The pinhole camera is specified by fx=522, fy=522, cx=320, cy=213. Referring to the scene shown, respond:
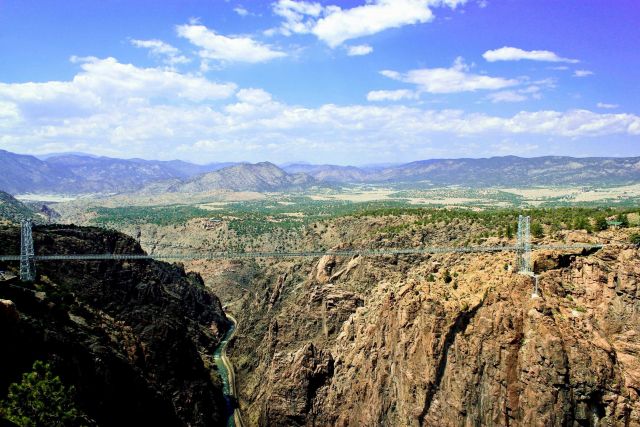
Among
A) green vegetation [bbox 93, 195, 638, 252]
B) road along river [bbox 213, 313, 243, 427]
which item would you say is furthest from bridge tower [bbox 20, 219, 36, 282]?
green vegetation [bbox 93, 195, 638, 252]

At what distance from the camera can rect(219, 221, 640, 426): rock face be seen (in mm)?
44812

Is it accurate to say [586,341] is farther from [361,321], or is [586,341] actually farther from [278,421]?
[278,421]

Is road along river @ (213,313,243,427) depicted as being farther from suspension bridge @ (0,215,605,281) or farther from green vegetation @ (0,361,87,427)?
green vegetation @ (0,361,87,427)

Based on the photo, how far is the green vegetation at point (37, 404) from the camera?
3372 cm

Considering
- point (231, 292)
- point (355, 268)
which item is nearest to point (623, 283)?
point (355, 268)

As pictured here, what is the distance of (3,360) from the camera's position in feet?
126

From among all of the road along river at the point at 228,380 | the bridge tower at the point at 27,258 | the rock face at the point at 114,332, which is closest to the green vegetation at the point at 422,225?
the road along river at the point at 228,380

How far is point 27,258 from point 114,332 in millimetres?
15613

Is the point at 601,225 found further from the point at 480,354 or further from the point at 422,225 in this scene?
the point at 422,225

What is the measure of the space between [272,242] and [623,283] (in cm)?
12051

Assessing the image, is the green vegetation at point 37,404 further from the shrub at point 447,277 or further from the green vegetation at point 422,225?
the green vegetation at point 422,225

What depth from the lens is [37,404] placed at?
112 feet

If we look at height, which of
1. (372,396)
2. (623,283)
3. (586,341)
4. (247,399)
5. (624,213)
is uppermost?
(624,213)

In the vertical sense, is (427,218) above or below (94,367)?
above
